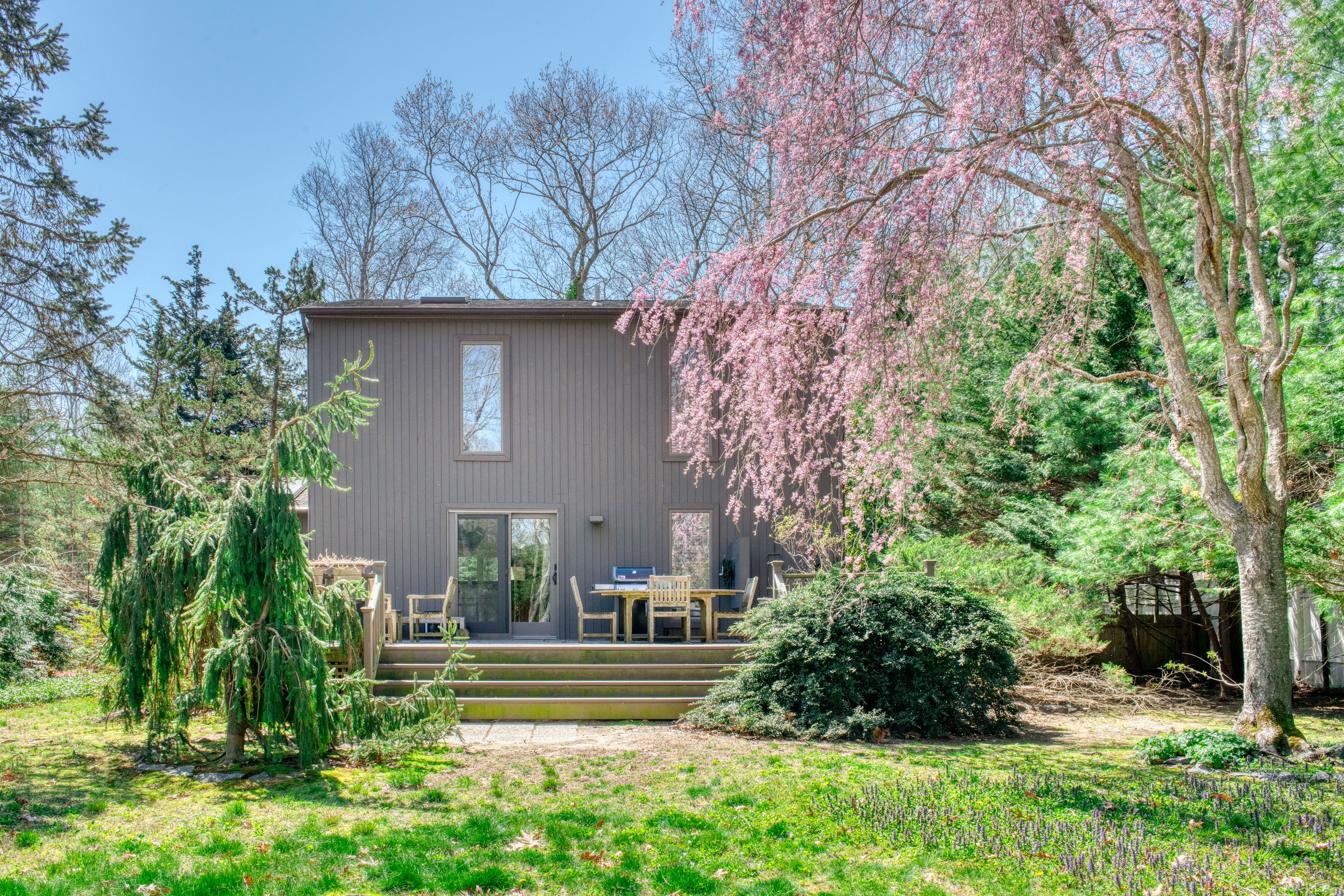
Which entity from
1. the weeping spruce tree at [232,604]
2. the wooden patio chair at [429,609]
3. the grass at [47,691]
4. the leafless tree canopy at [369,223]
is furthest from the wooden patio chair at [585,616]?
the leafless tree canopy at [369,223]

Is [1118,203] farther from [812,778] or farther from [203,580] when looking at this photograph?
[203,580]

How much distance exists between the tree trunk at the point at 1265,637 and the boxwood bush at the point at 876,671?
201 cm

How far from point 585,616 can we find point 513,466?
3.07 meters

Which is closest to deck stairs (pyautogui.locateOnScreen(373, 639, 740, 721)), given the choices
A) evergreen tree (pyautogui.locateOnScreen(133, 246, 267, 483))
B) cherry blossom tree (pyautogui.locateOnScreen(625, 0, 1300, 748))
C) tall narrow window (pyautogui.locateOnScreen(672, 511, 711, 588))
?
tall narrow window (pyautogui.locateOnScreen(672, 511, 711, 588))

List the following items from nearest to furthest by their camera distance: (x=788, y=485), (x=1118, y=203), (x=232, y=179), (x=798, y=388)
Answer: (x=798, y=388)
(x=1118, y=203)
(x=788, y=485)
(x=232, y=179)

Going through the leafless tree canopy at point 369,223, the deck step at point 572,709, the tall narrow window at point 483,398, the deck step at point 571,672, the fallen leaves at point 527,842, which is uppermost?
the leafless tree canopy at point 369,223

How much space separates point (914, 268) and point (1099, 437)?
759 cm

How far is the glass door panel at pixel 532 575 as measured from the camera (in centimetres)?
1316

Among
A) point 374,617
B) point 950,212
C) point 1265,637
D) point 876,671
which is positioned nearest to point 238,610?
point 374,617

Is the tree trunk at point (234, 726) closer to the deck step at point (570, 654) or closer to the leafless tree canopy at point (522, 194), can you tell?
the deck step at point (570, 654)

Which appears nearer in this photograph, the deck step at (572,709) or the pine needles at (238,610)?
the pine needles at (238,610)

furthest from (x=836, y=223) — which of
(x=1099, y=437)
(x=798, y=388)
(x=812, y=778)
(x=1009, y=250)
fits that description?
(x=1099, y=437)

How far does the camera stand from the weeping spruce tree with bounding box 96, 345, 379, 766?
21.2 ft

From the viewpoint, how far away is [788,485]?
13930 mm
